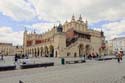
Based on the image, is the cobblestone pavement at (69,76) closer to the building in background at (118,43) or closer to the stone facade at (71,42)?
the stone facade at (71,42)

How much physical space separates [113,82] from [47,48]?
83759 mm

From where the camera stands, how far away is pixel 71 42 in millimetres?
88062

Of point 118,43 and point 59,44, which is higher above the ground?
point 118,43

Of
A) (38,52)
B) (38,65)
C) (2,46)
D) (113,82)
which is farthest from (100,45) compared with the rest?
(2,46)

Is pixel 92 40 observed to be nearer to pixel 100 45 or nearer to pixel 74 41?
pixel 100 45

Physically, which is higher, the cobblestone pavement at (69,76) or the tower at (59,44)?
the tower at (59,44)

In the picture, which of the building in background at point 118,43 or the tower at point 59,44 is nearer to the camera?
the tower at point 59,44

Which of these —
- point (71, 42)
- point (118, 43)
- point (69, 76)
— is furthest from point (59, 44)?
point (118, 43)

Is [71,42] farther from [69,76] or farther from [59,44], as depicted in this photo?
[69,76]

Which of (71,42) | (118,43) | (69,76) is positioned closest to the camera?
(69,76)

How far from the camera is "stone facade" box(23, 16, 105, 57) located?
Result: 258ft

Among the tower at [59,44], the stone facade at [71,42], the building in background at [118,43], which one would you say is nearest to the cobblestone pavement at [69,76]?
the stone facade at [71,42]

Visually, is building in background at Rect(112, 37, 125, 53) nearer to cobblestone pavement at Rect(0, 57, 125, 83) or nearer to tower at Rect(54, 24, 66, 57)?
tower at Rect(54, 24, 66, 57)

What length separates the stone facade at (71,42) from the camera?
258 feet
